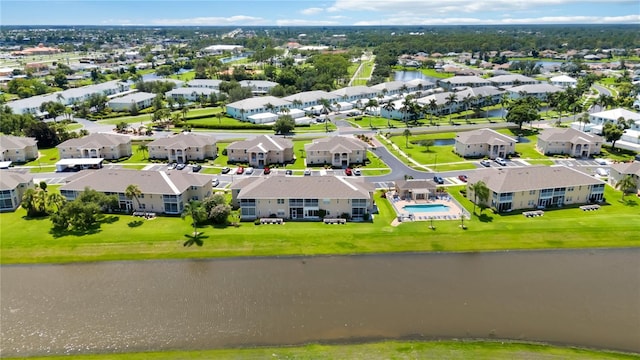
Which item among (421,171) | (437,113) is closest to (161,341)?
(421,171)

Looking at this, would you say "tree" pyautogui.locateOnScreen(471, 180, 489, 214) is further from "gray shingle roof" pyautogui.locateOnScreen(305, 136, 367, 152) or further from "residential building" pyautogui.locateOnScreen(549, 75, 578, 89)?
"residential building" pyautogui.locateOnScreen(549, 75, 578, 89)

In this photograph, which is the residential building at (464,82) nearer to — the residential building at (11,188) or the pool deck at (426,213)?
the pool deck at (426,213)

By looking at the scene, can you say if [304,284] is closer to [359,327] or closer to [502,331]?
[359,327]

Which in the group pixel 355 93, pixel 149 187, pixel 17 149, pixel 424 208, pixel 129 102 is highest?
pixel 355 93

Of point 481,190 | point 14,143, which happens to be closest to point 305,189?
point 481,190

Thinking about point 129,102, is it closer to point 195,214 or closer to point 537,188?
point 195,214

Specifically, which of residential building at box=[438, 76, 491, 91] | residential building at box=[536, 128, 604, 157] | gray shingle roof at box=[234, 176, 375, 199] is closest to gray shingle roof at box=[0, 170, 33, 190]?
gray shingle roof at box=[234, 176, 375, 199]
